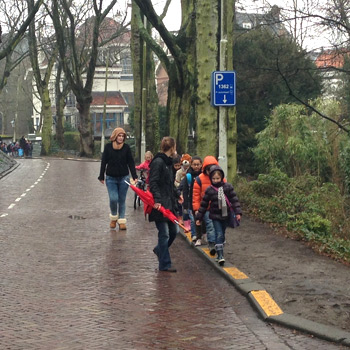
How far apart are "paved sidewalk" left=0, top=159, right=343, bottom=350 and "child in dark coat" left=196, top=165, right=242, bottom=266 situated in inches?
18.7

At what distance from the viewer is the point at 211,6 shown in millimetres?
16094

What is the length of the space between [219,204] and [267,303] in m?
2.50

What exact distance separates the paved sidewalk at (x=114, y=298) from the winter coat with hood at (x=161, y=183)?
33.3 inches

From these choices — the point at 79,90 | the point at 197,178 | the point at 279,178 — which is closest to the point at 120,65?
the point at 79,90

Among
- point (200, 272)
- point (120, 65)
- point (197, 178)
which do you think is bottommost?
point (200, 272)

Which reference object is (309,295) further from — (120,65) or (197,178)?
(120,65)

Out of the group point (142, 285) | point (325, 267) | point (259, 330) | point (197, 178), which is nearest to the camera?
point (259, 330)

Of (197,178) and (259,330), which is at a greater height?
(197,178)

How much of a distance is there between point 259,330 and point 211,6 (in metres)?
10.6

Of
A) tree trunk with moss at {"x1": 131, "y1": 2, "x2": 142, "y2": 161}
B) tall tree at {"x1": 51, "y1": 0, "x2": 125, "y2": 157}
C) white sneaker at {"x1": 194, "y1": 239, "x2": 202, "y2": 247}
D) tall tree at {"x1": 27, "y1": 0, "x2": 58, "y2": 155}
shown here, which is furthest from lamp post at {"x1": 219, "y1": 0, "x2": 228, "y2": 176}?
tall tree at {"x1": 27, "y1": 0, "x2": 58, "y2": 155}

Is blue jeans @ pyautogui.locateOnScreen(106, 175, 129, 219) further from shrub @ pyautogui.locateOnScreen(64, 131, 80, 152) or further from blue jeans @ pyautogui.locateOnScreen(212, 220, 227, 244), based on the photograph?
shrub @ pyautogui.locateOnScreen(64, 131, 80, 152)

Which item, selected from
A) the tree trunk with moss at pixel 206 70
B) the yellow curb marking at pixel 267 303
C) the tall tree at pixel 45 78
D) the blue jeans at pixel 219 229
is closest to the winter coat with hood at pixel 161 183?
the blue jeans at pixel 219 229

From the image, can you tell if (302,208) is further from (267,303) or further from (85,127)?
(85,127)

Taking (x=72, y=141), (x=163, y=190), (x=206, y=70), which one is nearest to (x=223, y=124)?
(x=206, y=70)
